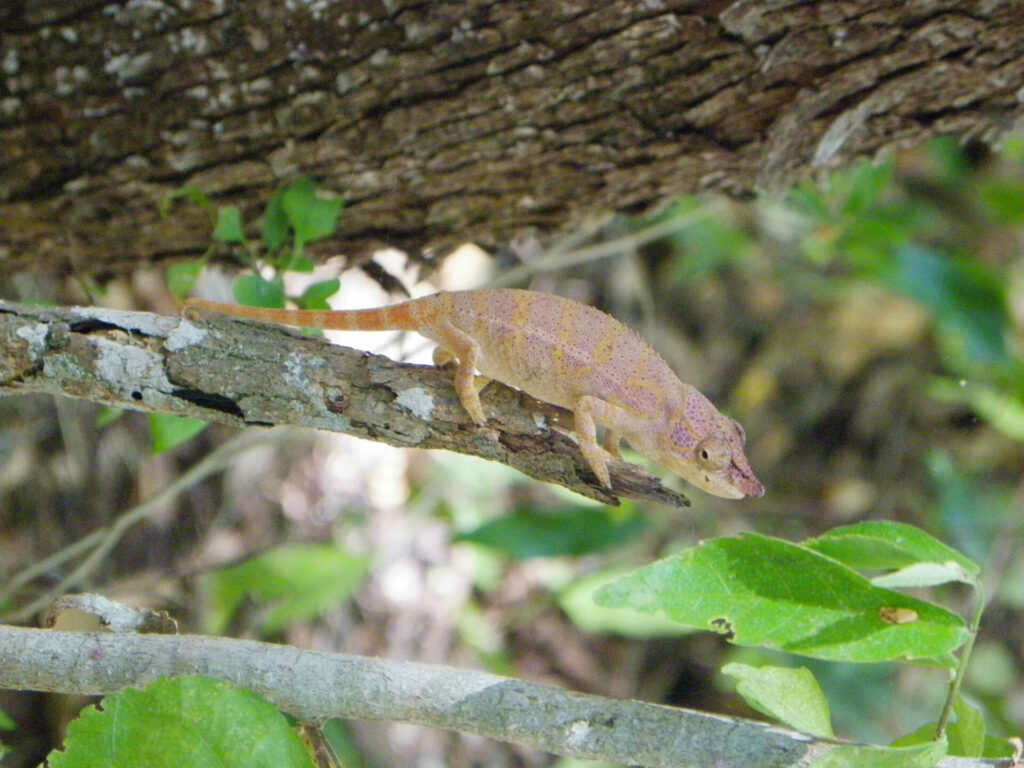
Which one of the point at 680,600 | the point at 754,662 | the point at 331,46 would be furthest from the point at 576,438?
the point at 754,662

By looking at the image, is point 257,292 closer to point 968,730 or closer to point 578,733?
point 578,733

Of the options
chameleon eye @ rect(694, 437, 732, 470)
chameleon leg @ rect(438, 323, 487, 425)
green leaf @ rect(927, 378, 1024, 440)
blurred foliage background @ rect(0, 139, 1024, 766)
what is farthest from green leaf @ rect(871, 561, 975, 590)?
green leaf @ rect(927, 378, 1024, 440)

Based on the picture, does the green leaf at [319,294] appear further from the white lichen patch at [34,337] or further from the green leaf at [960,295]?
the green leaf at [960,295]

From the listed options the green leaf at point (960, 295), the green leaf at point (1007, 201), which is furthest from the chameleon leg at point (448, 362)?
the green leaf at point (1007, 201)

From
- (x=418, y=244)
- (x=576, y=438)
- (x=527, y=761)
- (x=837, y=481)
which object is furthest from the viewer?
(x=837, y=481)

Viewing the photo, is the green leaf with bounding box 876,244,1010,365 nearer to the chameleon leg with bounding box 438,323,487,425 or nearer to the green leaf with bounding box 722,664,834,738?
the chameleon leg with bounding box 438,323,487,425

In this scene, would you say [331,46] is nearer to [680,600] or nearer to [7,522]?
[680,600]
